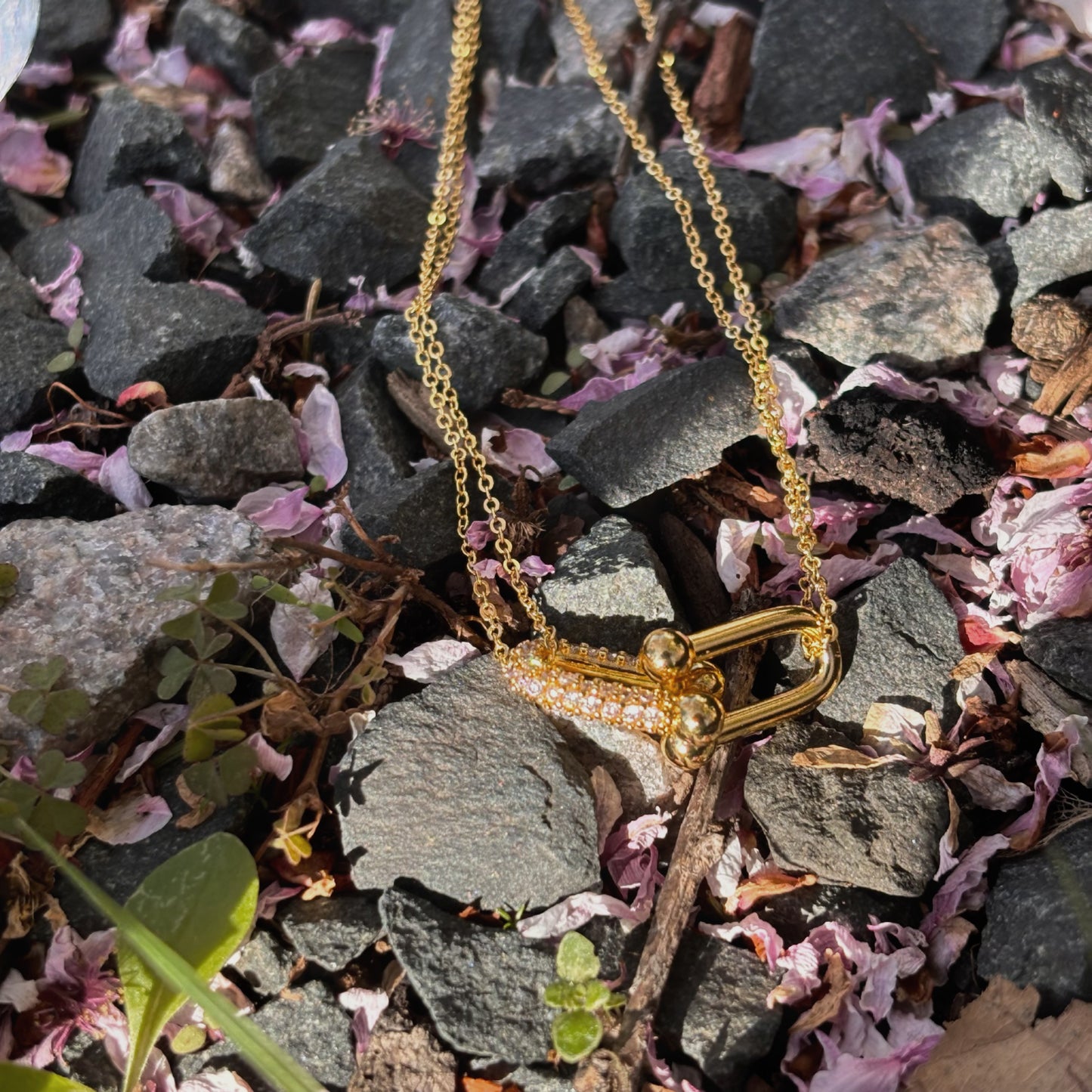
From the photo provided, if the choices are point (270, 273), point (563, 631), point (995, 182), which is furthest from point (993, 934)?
point (270, 273)

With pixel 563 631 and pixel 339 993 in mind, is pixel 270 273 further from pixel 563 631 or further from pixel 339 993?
pixel 339 993

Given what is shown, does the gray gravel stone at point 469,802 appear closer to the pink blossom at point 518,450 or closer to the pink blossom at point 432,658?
the pink blossom at point 432,658

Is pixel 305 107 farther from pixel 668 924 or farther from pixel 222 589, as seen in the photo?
pixel 668 924

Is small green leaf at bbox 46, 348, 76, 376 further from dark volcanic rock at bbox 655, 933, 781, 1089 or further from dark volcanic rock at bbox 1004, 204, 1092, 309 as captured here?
dark volcanic rock at bbox 1004, 204, 1092, 309

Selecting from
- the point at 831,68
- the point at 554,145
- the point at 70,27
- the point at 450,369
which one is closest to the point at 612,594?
the point at 450,369

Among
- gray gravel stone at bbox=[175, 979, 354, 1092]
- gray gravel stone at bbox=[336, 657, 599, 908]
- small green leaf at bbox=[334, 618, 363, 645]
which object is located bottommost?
gray gravel stone at bbox=[175, 979, 354, 1092]

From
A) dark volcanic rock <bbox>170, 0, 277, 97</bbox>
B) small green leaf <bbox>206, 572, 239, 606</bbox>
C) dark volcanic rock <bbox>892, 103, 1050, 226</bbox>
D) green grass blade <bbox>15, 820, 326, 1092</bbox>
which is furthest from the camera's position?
dark volcanic rock <bbox>170, 0, 277, 97</bbox>

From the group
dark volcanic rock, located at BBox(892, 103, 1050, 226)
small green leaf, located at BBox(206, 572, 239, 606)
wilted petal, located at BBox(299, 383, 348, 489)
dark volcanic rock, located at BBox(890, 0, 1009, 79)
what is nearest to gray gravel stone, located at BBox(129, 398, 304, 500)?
wilted petal, located at BBox(299, 383, 348, 489)
